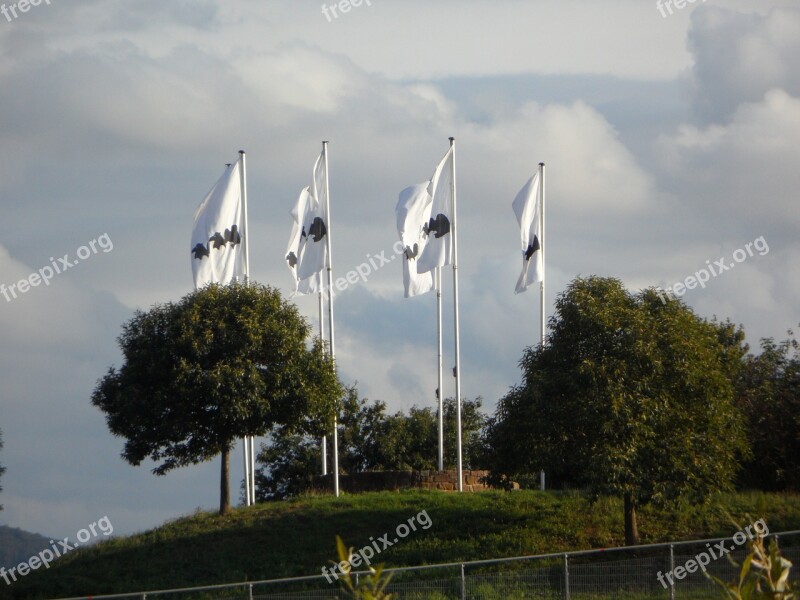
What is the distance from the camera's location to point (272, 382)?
30.1 m

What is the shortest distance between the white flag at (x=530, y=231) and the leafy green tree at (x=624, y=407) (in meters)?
7.15

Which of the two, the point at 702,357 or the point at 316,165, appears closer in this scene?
the point at 702,357

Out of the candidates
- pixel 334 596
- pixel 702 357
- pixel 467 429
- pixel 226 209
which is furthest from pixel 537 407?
pixel 467 429

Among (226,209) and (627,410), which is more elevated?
(226,209)

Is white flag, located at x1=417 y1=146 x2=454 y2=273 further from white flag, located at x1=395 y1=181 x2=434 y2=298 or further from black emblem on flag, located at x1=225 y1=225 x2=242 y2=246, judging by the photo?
black emblem on flag, located at x1=225 y1=225 x2=242 y2=246

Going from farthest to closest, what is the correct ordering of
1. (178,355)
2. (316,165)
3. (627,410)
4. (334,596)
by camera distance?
(316,165) < (178,355) < (627,410) < (334,596)

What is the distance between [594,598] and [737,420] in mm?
10140

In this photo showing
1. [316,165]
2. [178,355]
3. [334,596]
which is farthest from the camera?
[316,165]

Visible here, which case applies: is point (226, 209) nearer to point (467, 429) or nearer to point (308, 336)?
point (308, 336)

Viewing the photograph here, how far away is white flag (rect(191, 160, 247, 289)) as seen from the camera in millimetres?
33031

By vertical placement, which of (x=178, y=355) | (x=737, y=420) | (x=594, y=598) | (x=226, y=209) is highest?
(x=226, y=209)

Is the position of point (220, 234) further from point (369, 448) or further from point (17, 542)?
point (17, 542)

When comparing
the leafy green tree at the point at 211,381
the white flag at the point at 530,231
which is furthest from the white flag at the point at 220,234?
the white flag at the point at 530,231

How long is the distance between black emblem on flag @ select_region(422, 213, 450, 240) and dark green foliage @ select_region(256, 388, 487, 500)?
15073 millimetres
